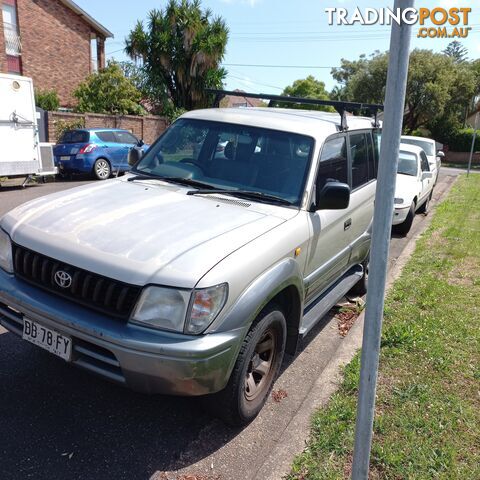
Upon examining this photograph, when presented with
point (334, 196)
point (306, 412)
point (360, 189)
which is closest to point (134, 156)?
point (334, 196)

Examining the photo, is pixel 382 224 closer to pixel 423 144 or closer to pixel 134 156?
pixel 134 156

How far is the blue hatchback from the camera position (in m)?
14.2

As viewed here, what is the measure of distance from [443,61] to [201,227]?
137ft

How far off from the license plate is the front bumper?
0.04m

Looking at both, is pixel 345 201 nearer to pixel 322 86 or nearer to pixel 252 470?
pixel 252 470

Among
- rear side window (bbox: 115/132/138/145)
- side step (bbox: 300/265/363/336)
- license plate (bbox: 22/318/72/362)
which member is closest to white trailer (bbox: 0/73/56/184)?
rear side window (bbox: 115/132/138/145)

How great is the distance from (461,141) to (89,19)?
3303cm

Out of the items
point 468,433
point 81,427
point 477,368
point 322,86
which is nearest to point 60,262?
point 81,427

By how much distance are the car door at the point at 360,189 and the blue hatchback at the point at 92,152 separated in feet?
33.3

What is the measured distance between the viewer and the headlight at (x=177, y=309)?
236 centimetres

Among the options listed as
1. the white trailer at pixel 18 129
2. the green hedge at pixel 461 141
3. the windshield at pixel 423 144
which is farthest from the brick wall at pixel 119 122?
the green hedge at pixel 461 141

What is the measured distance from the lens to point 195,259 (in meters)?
2.46

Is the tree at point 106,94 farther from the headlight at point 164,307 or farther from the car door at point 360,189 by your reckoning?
the headlight at point 164,307

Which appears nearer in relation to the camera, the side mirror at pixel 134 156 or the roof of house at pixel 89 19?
the side mirror at pixel 134 156
